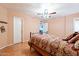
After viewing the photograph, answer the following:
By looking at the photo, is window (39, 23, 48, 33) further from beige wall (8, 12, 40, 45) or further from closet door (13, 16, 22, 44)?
closet door (13, 16, 22, 44)

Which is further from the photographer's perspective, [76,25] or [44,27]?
[44,27]

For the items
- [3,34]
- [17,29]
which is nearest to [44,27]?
[17,29]

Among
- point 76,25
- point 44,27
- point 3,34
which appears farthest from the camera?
point 3,34

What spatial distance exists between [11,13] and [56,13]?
1045 mm

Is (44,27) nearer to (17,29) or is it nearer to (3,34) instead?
(17,29)

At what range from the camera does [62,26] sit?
260 centimetres

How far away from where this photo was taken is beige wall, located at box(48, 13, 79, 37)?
2547 mm

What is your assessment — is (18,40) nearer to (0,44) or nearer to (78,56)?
(0,44)

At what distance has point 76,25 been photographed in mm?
2516

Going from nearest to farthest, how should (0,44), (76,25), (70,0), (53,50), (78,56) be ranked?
(70,0)
(78,56)
(53,50)
(76,25)
(0,44)

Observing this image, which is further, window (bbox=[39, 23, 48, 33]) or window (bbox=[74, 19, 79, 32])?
window (bbox=[39, 23, 48, 33])

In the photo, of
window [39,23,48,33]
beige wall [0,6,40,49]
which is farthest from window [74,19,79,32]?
beige wall [0,6,40,49]

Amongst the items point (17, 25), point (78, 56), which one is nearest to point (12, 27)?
point (17, 25)

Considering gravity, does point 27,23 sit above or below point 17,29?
above
